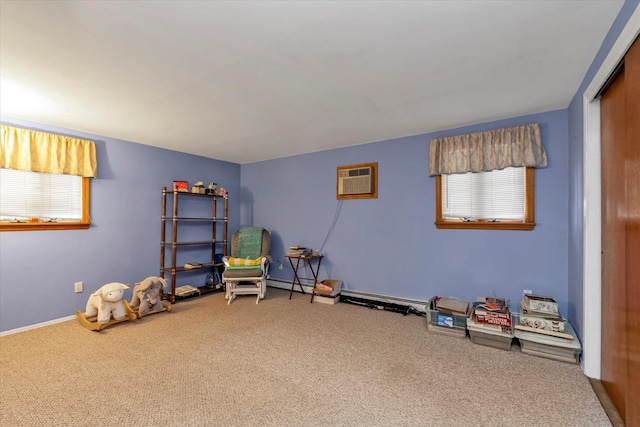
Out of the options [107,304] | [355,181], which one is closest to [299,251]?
[355,181]

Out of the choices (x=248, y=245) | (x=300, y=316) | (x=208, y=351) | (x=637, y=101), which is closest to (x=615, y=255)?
(x=637, y=101)

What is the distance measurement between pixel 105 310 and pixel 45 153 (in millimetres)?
1886

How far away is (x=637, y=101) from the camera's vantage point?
1293 mm

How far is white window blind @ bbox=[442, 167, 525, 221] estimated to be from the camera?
288 centimetres

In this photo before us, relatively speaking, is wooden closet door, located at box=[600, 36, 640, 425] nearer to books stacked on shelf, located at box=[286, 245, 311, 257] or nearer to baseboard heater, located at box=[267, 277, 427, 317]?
baseboard heater, located at box=[267, 277, 427, 317]

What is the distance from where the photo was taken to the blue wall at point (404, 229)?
8.87 ft

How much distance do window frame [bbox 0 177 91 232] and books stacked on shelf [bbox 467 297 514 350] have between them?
177 inches

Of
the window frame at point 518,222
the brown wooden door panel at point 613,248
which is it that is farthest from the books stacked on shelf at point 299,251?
the brown wooden door panel at point 613,248

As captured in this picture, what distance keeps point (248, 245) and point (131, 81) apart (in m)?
2.82

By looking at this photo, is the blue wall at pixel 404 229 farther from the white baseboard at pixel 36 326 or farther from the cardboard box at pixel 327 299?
the white baseboard at pixel 36 326

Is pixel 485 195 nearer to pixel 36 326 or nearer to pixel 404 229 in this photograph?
pixel 404 229

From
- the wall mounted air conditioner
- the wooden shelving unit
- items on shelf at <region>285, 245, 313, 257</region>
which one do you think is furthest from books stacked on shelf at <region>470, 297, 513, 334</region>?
the wooden shelving unit

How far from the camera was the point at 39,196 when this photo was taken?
3.06 metres

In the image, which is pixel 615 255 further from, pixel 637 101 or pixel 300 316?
pixel 300 316
